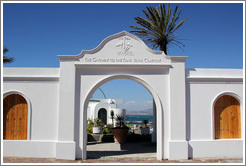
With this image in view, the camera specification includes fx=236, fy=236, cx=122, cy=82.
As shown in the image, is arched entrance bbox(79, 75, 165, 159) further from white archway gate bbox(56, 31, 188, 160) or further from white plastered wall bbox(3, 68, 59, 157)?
white plastered wall bbox(3, 68, 59, 157)

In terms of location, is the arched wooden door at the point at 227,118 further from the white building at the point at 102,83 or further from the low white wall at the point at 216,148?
the low white wall at the point at 216,148

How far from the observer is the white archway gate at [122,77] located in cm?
927

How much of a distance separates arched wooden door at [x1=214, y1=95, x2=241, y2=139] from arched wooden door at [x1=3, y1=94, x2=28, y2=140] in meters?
→ 8.06

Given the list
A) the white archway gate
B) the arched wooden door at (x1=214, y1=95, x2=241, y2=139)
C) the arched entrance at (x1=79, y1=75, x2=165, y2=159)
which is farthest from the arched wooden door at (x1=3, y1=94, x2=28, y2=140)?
the arched wooden door at (x1=214, y1=95, x2=241, y2=139)

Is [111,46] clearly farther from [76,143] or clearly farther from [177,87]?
[76,143]

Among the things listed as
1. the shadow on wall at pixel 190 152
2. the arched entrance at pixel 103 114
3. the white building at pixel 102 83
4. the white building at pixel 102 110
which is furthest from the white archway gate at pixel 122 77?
the arched entrance at pixel 103 114

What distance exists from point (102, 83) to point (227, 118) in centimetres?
552

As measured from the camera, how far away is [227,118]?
1008 centimetres

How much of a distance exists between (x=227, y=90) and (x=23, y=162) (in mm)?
8629

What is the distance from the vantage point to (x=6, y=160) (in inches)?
352

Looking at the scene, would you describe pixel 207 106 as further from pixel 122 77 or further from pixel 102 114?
pixel 102 114

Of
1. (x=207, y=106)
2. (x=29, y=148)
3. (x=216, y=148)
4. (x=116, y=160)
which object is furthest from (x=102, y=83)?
(x=216, y=148)

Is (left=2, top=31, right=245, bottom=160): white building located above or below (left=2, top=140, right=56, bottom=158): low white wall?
above

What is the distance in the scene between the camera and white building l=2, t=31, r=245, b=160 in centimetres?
934
